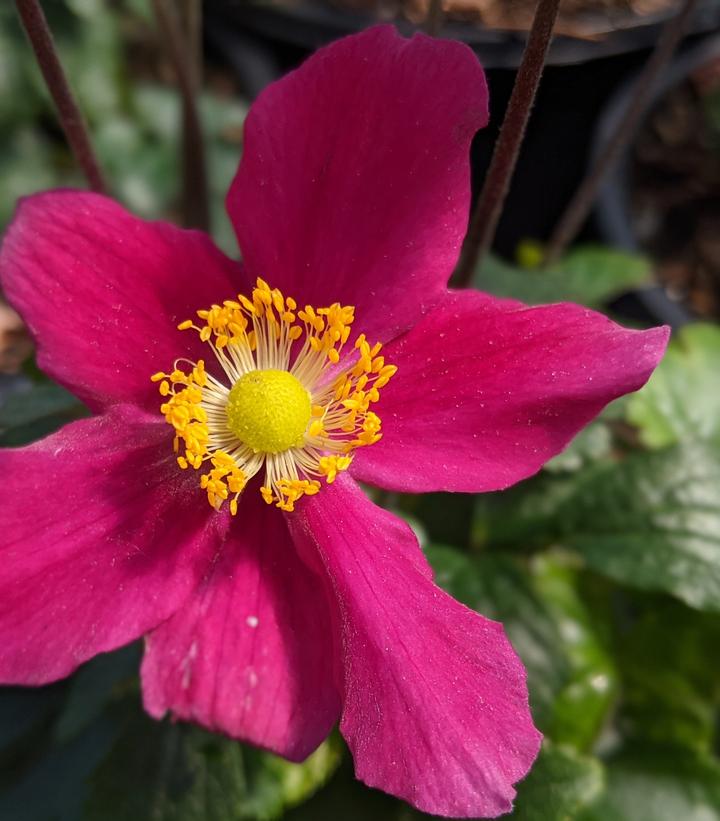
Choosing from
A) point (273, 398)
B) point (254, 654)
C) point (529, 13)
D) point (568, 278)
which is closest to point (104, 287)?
point (273, 398)

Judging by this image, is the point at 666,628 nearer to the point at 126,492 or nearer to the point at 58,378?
the point at 126,492

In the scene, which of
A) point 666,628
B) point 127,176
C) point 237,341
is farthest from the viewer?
point 127,176

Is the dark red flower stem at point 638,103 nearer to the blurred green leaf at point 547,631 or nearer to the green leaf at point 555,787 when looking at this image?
the blurred green leaf at point 547,631

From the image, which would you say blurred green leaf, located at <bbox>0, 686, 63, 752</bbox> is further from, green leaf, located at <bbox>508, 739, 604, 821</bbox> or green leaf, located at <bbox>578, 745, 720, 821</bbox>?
green leaf, located at <bbox>578, 745, 720, 821</bbox>

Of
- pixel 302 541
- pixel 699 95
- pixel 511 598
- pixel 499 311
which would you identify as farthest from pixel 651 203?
pixel 302 541

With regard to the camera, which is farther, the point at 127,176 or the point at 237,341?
the point at 127,176

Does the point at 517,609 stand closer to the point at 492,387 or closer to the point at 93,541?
the point at 492,387

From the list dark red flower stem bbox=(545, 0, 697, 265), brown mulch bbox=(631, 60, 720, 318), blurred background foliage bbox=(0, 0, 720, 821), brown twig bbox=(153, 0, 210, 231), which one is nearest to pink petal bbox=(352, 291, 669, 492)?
blurred background foliage bbox=(0, 0, 720, 821)
